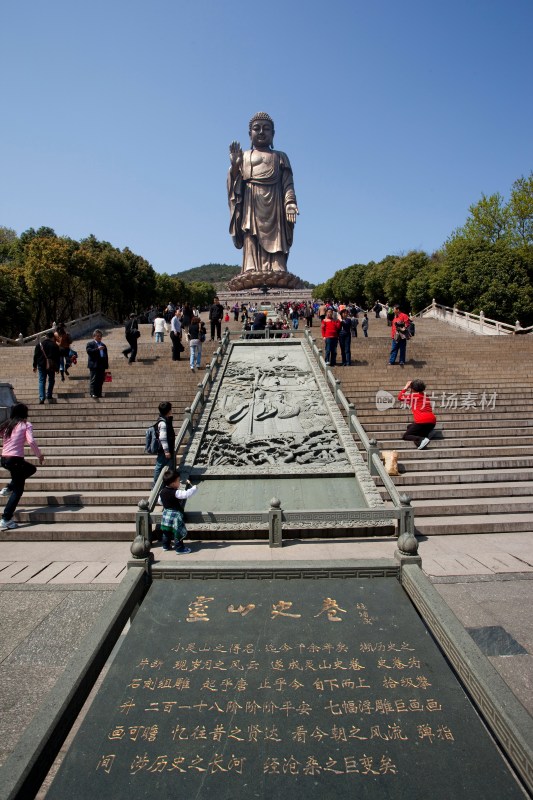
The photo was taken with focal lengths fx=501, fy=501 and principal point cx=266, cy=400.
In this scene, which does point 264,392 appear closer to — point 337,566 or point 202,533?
point 202,533

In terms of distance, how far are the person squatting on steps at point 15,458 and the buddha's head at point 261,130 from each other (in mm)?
34887

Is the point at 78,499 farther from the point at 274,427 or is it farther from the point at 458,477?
the point at 458,477

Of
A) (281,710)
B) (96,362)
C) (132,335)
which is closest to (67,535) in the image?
(281,710)

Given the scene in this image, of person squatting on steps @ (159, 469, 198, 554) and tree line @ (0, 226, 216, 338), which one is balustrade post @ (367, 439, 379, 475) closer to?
person squatting on steps @ (159, 469, 198, 554)

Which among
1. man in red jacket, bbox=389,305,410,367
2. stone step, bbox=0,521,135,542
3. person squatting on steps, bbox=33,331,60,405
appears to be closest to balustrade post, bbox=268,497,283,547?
stone step, bbox=0,521,135,542

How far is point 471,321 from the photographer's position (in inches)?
938

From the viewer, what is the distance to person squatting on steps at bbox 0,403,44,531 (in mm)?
6207

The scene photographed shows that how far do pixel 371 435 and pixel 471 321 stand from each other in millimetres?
17294

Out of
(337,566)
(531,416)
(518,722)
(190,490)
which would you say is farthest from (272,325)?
(518,722)

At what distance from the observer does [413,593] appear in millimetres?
3309

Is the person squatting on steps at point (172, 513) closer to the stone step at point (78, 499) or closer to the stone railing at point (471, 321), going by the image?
the stone step at point (78, 499)

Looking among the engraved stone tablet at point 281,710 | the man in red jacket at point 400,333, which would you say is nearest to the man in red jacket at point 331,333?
the man in red jacket at point 400,333

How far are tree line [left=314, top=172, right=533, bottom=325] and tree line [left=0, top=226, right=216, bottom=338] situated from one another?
67.7 feet

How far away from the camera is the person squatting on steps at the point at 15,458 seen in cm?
621
